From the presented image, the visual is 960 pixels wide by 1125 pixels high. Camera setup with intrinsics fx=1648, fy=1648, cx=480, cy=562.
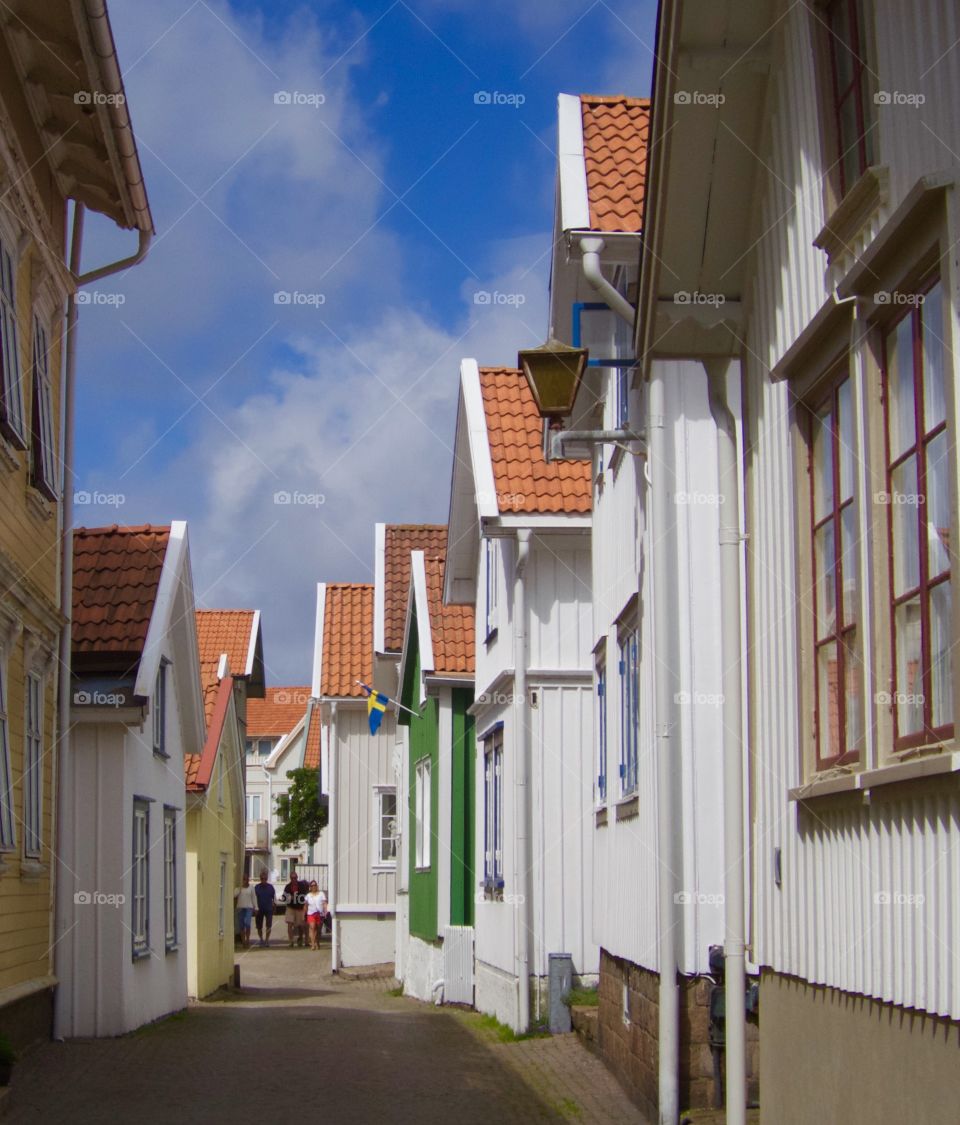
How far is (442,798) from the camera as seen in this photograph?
808 inches

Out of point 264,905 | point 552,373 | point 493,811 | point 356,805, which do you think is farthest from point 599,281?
point 264,905

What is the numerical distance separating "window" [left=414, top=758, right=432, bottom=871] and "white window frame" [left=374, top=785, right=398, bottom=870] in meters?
6.01

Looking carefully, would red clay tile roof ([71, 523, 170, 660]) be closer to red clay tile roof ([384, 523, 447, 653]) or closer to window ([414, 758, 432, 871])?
window ([414, 758, 432, 871])

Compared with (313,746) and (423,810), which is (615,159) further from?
(313,746)

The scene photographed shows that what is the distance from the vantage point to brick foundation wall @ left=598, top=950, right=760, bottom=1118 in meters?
9.50

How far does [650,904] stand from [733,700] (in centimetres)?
316

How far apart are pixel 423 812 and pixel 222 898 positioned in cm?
507

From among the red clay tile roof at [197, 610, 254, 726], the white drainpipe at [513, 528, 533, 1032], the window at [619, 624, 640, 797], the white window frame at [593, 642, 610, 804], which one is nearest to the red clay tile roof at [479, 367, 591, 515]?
the white drainpipe at [513, 528, 533, 1032]

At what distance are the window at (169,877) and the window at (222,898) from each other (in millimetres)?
5777

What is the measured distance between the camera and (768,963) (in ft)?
24.7

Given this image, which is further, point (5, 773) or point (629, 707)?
point (629, 707)

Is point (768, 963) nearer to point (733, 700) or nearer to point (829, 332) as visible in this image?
point (733, 700)

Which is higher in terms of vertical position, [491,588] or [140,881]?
[491,588]

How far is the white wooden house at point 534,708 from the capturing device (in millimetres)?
15547
